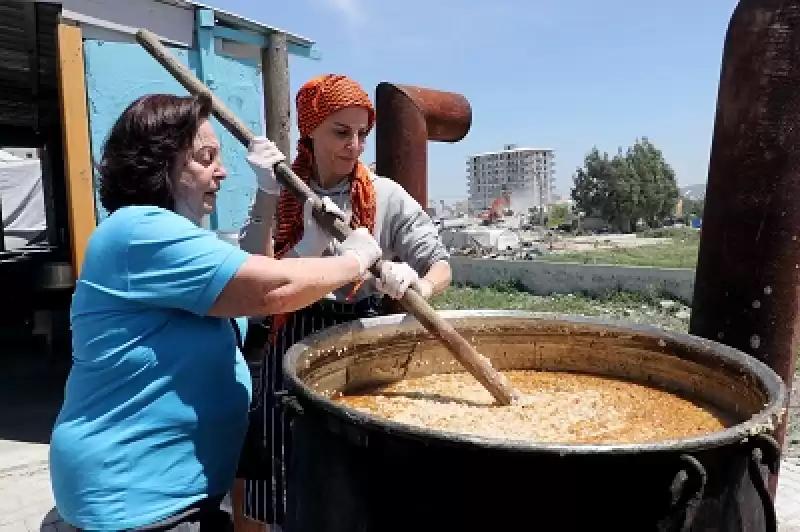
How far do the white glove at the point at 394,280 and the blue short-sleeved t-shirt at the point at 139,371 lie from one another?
0.48 metres

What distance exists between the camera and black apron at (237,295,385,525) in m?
2.14

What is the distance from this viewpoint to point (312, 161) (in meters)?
2.24

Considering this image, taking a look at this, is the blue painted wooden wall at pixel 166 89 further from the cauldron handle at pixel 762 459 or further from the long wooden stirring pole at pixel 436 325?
the cauldron handle at pixel 762 459

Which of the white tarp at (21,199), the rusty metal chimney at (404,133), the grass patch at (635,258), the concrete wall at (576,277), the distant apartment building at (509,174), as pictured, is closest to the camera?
the rusty metal chimney at (404,133)

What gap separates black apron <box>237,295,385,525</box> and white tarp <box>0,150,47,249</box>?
12.2 m

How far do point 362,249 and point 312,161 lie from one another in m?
0.59

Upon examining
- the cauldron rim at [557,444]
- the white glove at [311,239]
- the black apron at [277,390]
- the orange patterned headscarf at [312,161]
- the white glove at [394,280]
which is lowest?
the black apron at [277,390]

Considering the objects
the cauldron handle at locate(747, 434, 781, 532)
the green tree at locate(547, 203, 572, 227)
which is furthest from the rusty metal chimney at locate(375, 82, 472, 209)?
the green tree at locate(547, 203, 572, 227)

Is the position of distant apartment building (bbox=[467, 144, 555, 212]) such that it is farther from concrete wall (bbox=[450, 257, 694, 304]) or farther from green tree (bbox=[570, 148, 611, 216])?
concrete wall (bbox=[450, 257, 694, 304])

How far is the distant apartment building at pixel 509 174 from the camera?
95125 mm

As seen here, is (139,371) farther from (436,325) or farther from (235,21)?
(235,21)

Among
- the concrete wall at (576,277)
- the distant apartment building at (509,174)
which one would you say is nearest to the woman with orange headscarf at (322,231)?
the concrete wall at (576,277)

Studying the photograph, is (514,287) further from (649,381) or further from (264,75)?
(649,381)

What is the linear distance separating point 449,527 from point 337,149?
126 centimetres
